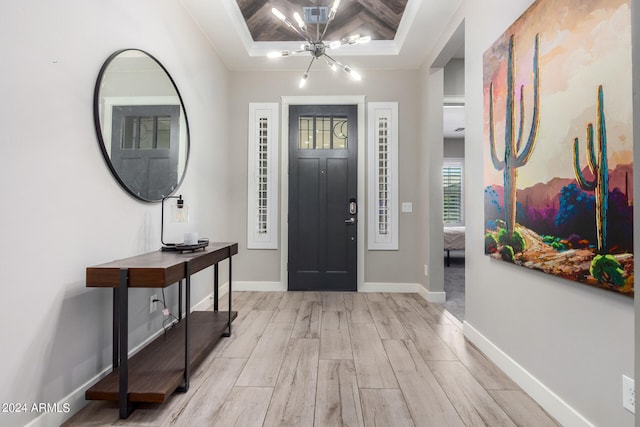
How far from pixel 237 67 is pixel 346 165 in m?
1.83

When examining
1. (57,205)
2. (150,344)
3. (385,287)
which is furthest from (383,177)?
(57,205)

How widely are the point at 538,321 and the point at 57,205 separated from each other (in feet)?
8.15

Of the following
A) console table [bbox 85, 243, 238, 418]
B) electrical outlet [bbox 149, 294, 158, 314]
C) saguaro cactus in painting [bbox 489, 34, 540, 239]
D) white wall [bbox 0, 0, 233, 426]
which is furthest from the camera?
electrical outlet [bbox 149, 294, 158, 314]

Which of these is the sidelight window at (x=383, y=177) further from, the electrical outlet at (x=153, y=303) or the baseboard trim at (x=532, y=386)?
the electrical outlet at (x=153, y=303)

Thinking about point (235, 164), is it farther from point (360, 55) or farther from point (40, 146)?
point (40, 146)

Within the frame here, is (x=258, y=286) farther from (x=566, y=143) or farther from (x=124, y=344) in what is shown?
(x=566, y=143)

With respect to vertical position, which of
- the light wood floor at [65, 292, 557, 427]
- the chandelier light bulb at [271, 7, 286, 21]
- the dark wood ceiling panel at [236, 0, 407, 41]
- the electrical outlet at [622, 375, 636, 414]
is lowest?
the light wood floor at [65, 292, 557, 427]

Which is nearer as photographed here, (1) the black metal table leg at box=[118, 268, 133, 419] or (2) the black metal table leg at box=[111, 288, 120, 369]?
(1) the black metal table leg at box=[118, 268, 133, 419]

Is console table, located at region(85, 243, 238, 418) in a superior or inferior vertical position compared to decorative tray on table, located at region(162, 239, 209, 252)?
inferior

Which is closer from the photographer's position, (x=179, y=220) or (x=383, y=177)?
(x=179, y=220)

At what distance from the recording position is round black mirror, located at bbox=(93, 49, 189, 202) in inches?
68.9

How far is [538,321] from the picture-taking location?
1.66 m

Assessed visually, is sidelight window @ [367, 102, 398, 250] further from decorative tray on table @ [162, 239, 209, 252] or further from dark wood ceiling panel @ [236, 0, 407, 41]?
decorative tray on table @ [162, 239, 209, 252]

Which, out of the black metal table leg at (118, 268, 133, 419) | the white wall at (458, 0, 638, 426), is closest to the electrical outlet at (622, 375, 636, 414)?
the white wall at (458, 0, 638, 426)
